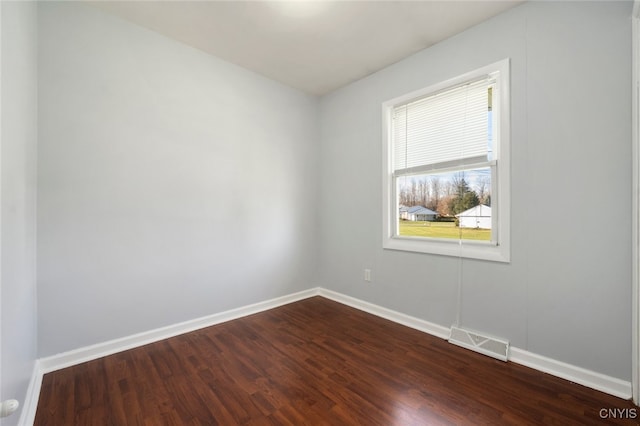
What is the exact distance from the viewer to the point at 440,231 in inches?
104

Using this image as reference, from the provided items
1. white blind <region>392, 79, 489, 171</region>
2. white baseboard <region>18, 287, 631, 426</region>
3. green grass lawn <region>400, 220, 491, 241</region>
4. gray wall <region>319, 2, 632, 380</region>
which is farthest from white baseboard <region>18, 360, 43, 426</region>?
white blind <region>392, 79, 489, 171</region>

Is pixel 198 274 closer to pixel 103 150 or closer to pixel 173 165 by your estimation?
pixel 173 165

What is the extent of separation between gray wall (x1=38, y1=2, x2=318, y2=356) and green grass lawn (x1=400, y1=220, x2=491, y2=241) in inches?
59.2

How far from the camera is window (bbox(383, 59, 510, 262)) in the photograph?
2221 mm

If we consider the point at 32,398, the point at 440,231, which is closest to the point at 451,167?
the point at 440,231

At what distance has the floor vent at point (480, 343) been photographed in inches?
82.4

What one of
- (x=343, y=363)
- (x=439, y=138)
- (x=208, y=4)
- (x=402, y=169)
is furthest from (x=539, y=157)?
(x=208, y=4)

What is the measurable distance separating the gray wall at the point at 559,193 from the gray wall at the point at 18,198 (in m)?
2.80

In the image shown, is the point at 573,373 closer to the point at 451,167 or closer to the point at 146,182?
the point at 451,167

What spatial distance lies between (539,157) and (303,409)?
2.36 meters

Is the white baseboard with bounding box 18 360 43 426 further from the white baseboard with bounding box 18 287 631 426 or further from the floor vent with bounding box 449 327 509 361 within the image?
the floor vent with bounding box 449 327 509 361

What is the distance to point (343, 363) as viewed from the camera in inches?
80.4

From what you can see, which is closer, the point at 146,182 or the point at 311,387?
the point at 311,387

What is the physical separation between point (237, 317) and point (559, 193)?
3.06 meters
